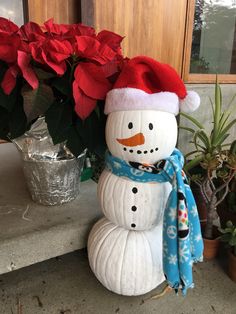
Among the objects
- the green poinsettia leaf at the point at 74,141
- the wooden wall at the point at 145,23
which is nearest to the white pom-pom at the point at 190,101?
the green poinsettia leaf at the point at 74,141

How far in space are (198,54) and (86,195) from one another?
1119mm

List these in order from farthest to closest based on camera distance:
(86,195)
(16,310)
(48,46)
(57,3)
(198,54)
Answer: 1. (198,54)
2. (57,3)
3. (86,195)
4. (16,310)
5. (48,46)

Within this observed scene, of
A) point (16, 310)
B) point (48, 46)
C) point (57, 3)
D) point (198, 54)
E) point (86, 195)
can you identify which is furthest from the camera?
point (198, 54)

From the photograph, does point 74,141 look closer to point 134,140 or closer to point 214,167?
point 134,140

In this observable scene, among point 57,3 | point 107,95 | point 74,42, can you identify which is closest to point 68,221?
point 107,95

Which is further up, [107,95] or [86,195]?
[107,95]

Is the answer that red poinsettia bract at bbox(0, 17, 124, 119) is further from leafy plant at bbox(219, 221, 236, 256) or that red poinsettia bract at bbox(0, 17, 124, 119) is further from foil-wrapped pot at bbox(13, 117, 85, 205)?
leafy plant at bbox(219, 221, 236, 256)

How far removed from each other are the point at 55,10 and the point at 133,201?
838 millimetres

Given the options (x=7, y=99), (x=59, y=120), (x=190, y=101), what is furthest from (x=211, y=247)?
(x=7, y=99)

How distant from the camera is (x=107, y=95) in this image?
694 mm

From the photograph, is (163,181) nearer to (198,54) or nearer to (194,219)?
(194,219)

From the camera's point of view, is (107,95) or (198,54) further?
(198,54)

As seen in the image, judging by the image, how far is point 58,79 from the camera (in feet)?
2.26

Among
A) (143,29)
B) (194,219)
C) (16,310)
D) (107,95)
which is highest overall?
(143,29)
